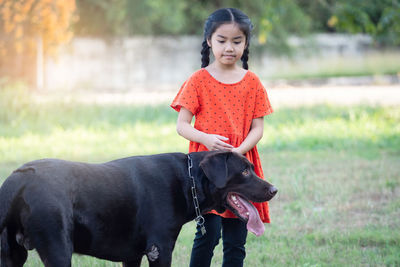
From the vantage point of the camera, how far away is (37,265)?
4965 mm

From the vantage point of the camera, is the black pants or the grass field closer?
the black pants

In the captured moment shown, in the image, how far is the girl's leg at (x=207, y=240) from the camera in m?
4.38

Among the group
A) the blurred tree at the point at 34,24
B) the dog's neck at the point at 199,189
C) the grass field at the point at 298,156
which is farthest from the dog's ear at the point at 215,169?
the blurred tree at the point at 34,24

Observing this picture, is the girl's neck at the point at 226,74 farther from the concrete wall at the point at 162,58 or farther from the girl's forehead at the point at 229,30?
the concrete wall at the point at 162,58

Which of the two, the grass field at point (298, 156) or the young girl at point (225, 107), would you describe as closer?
the young girl at point (225, 107)

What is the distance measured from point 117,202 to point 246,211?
0.93m

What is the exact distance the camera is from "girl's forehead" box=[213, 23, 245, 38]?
14.1 ft

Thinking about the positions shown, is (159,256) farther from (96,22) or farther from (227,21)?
(96,22)

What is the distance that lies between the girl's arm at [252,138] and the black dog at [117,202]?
0.18 metres

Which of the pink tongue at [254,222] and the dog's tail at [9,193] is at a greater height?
the dog's tail at [9,193]

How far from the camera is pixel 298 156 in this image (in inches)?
381

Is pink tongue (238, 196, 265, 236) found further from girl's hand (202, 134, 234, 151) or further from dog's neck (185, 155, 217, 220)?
girl's hand (202, 134, 234, 151)

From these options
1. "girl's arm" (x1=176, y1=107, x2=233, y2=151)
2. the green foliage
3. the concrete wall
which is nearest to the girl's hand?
"girl's arm" (x1=176, y1=107, x2=233, y2=151)

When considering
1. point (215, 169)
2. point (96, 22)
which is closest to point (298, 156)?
point (215, 169)
